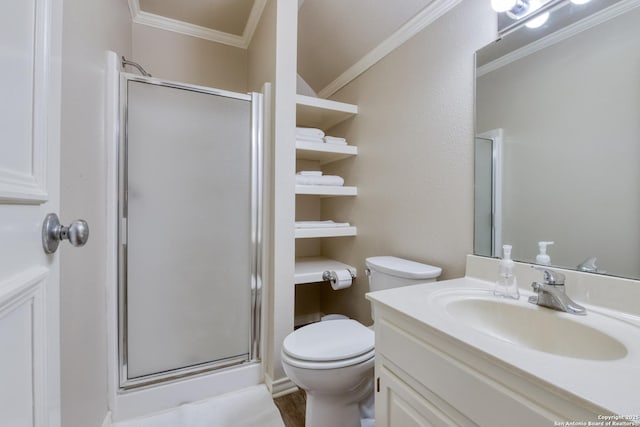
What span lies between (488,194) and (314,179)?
106cm

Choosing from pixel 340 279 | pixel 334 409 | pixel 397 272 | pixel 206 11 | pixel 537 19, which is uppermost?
pixel 206 11

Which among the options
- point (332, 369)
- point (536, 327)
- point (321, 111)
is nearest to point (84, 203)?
point (332, 369)

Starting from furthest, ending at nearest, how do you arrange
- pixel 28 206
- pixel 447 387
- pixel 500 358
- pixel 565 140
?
pixel 565 140
pixel 447 387
pixel 500 358
pixel 28 206

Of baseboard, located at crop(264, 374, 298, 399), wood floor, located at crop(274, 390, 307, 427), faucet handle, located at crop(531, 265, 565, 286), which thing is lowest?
wood floor, located at crop(274, 390, 307, 427)

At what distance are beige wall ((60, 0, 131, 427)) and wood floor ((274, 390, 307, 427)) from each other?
2.70 feet

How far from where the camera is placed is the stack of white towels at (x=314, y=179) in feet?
6.10

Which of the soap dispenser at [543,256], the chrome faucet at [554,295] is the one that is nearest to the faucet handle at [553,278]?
the chrome faucet at [554,295]

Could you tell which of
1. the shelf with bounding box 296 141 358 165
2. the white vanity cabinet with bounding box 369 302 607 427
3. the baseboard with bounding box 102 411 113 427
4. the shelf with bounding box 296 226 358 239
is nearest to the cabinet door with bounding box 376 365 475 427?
the white vanity cabinet with bounding box 369 302 607 427

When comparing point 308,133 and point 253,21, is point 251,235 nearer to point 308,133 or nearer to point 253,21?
point 308,133

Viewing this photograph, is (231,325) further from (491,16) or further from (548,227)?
(491,16)

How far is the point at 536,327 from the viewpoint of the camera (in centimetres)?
86

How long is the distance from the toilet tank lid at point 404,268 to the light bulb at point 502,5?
1.12 m

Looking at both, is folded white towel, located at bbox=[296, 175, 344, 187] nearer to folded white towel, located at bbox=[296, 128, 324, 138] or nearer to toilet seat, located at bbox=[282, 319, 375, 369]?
folded white towel, located at bbox=[296, 128, 324, 138]

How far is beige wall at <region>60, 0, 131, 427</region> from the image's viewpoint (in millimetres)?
859
